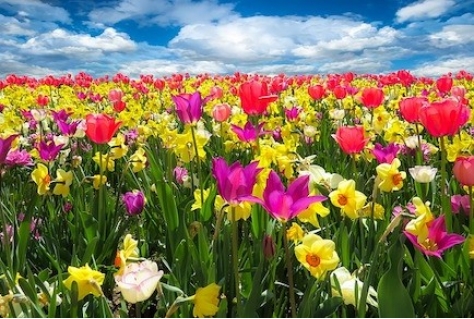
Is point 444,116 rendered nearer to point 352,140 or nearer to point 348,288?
point 352,140

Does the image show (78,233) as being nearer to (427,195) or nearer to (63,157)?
(63,157)

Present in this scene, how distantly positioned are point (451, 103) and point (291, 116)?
2.91m

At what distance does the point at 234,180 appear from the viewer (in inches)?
61.3

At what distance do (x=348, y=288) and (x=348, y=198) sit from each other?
0.43m

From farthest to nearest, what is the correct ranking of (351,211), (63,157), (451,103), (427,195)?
(63,157) < (427,195) < (451,103) < (351,211)

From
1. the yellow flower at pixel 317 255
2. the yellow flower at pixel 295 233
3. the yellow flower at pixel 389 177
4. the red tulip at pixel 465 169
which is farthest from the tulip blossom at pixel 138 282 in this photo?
the red tulip at pixel 465 169

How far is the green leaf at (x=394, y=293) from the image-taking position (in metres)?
1.44

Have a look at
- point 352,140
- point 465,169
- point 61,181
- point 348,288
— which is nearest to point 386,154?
point 352,140

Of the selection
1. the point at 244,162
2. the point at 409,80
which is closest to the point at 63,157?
the point at 244,162

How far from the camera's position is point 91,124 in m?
2.77

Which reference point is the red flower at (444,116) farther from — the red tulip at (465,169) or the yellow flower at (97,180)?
the yellow flower at (97,180)

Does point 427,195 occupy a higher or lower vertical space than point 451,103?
lower

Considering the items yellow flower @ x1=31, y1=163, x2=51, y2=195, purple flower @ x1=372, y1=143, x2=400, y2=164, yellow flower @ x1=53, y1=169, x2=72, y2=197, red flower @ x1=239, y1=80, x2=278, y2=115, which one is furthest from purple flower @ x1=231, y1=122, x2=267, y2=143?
yellow flower @ x1=31, y1=163, x2=51, y2=195

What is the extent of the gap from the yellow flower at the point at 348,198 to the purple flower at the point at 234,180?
0.52m
